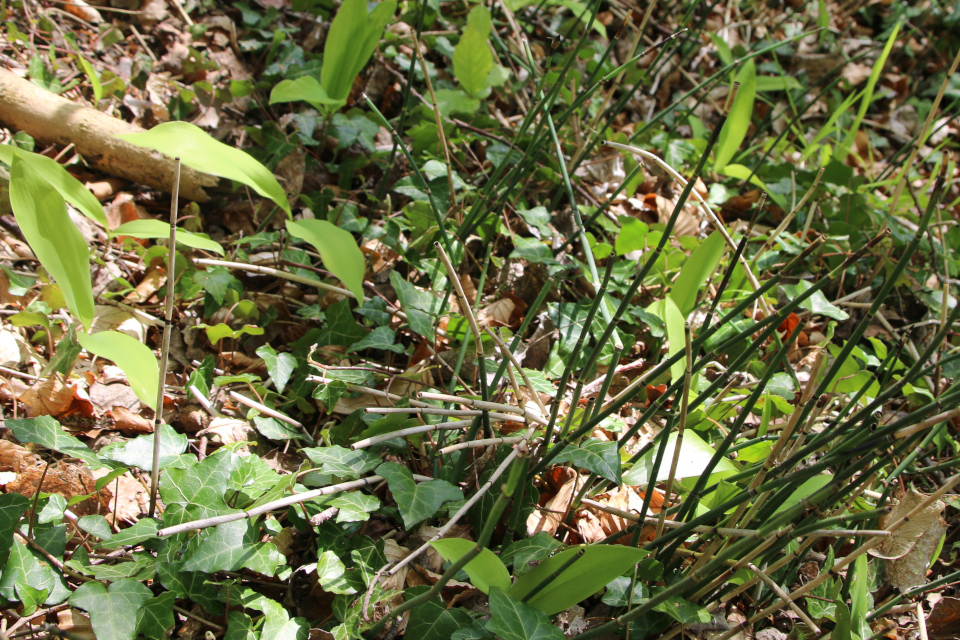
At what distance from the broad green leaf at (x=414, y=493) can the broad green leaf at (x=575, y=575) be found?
139 mm

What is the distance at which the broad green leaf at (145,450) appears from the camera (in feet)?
2.49

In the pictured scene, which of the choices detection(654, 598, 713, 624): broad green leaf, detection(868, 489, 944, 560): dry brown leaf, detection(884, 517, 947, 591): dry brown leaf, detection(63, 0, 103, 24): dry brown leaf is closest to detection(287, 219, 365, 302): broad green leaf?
detection(654, 598, 713, 624): broad green leaf

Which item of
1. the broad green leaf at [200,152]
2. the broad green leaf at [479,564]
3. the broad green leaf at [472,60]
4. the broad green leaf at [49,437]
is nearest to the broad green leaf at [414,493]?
the broad green leaf at [479,564]

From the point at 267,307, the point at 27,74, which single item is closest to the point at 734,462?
the point at 267,307

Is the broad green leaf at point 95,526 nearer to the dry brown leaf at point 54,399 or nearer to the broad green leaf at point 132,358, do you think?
the broad green leaf at point 132,358

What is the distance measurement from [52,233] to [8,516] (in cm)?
33

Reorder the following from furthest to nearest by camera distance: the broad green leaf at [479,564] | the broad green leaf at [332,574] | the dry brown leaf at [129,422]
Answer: the dry brown leaf at [129,422]
the broad green leaf at [332,574]
the broad green leaf at [479,564]

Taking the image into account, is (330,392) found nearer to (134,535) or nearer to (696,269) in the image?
(134,535)

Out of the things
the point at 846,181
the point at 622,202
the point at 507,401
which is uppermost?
the point at 846,181

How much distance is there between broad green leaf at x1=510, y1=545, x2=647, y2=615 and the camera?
2.06 feet

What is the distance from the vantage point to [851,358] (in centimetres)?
105

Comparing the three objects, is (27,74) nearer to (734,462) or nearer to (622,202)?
(622,202)

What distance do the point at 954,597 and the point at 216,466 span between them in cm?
113

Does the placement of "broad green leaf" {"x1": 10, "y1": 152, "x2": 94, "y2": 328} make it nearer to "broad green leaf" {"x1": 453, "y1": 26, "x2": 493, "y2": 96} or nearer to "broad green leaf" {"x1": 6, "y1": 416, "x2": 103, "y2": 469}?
"broad green leaf" {"x1": 6, "y1": 416, "x2": 103, "y2": 469}
